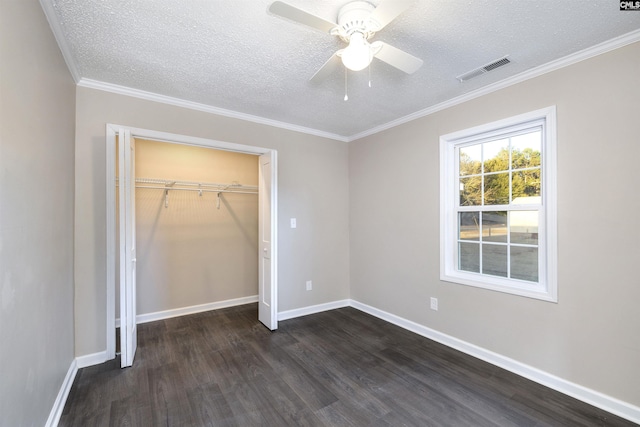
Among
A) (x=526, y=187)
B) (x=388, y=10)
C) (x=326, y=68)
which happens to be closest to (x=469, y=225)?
(x=526, y=187)

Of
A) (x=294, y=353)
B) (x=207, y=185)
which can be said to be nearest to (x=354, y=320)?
(x=294, y=353)

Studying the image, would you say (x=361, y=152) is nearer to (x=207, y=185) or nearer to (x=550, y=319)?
(x=207, y=185)

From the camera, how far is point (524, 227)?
2.40 metres

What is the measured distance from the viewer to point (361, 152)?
3932 millimetres

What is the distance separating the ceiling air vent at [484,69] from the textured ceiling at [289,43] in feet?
0.20

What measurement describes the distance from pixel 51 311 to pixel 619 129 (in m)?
3.94

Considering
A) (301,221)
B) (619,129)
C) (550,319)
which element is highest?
(619,129)

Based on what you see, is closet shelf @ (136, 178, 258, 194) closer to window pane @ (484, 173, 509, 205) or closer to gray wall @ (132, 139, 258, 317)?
gray wall @ (132, 139, 258, 317)

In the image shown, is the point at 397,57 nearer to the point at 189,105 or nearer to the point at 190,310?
the point at 189,105

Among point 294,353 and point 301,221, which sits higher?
point 301,221

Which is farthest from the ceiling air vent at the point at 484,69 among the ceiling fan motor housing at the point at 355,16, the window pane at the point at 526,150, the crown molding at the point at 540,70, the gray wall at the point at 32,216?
the gray wall at the point at 32,216

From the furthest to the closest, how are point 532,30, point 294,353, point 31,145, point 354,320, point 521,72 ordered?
point 354,320, point 294,353, point 521,72, point 532,30, point 31,145

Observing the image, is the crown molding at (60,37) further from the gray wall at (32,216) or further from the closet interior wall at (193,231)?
the closet interior wall at (193,231)

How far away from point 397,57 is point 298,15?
673mm
